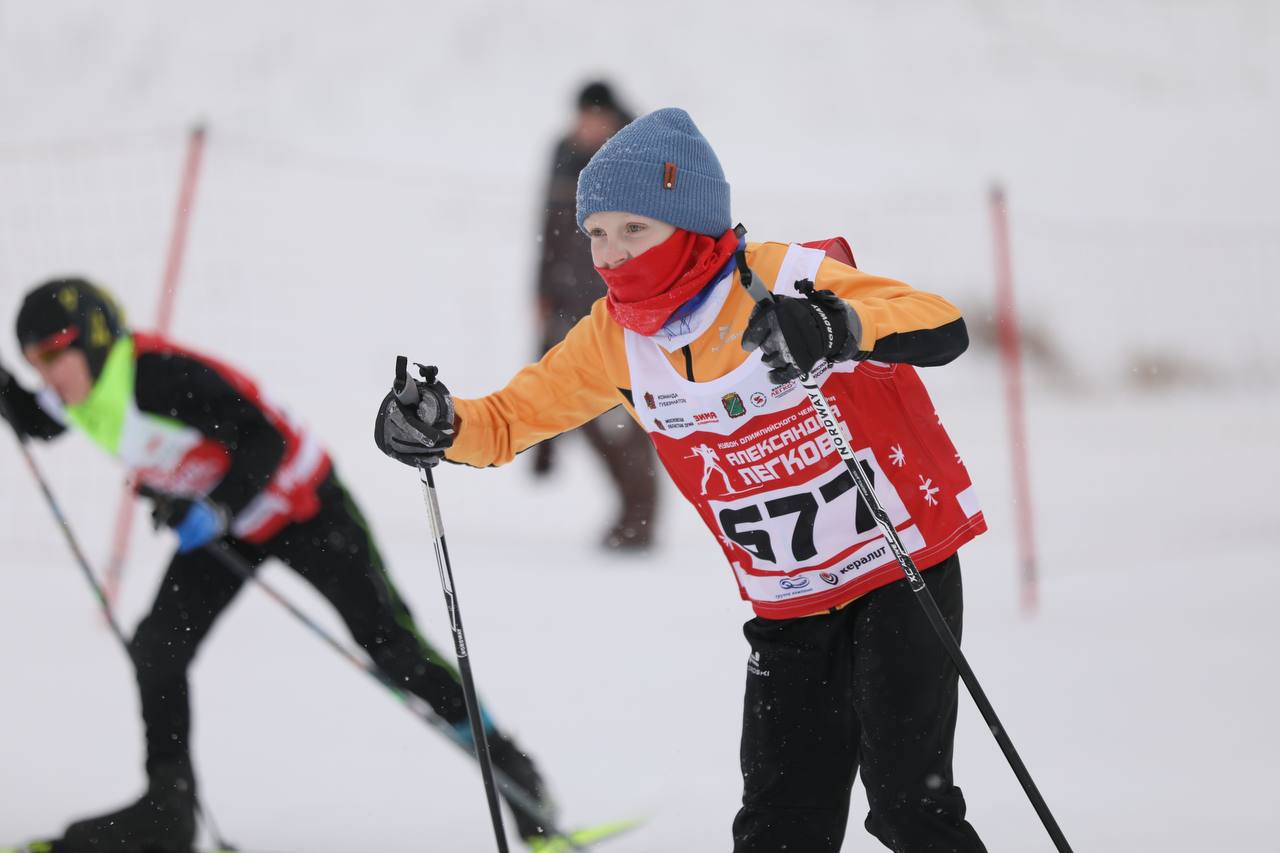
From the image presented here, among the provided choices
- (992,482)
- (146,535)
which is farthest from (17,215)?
(992,482)

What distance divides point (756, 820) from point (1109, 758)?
1.81m

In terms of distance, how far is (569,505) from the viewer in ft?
24.5

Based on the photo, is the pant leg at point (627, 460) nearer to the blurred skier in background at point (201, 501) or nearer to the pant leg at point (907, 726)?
the blurred skier in background at point (201, 501)

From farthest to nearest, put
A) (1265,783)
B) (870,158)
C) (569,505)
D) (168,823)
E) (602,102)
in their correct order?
1. (870,158)
2. (569,505)
3. (602,102)
4. (1265,783)
5. (168,823)

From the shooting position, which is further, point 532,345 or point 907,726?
point 532,345

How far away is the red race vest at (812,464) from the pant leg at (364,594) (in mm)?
1141

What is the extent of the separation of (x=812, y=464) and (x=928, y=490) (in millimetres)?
211

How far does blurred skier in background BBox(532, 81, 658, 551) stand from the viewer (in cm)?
564

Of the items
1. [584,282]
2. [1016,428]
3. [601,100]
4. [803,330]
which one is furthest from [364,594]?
[1016,428]

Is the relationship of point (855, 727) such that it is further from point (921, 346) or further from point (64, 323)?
point (64, 323)

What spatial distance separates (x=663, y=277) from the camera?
2.29 metres

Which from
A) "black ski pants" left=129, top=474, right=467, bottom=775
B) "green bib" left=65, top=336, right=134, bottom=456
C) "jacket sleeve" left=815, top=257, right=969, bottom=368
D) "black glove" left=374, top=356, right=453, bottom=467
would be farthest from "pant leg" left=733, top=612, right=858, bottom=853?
"green bib" left=65, top=336, right=134, bottom=456

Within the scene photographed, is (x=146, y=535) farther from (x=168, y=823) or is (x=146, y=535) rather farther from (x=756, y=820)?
(x=756, y=820)

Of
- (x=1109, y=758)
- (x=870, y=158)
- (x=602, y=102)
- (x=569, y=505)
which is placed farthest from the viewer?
(x=870, y=158)
